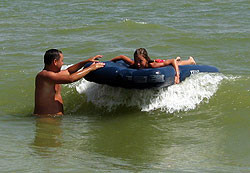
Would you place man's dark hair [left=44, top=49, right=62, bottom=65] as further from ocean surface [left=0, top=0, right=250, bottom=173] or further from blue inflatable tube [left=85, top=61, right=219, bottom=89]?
ocean surface [left=0, top=0, right=250, bottom=173]

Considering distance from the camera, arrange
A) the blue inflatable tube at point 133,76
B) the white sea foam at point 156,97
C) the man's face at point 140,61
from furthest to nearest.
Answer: the white sea foam at point 156,97 < the man's face at point 140,61 < the blue inflatable tube at point 133,76

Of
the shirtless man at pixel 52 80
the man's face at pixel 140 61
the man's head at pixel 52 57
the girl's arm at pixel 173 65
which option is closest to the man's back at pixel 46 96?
the shirtless man at pixel 52 80

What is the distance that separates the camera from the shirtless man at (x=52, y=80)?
280 inches

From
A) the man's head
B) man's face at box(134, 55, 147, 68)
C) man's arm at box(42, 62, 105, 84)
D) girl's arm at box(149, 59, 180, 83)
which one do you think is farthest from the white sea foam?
the man's head

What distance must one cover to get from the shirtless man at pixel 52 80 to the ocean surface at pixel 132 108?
7.4 inches

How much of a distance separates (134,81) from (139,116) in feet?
2.41

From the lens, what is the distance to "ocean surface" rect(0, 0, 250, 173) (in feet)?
18.5

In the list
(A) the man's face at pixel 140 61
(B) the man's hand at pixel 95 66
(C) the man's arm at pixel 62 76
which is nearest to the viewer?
(C) the man's arm at pixel 62 76

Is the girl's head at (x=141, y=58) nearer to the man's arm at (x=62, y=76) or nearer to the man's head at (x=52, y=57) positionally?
the man's arm at (x=62, y=76)

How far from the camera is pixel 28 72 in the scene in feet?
35.3

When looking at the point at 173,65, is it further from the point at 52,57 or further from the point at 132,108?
the point at 52,57

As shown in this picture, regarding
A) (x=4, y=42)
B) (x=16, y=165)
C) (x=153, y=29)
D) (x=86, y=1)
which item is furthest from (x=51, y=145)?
(x=86, y=1)

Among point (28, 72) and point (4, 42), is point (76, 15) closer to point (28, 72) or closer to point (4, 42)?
point (4, 42)

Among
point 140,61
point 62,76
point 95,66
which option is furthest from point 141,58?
point 62,76
